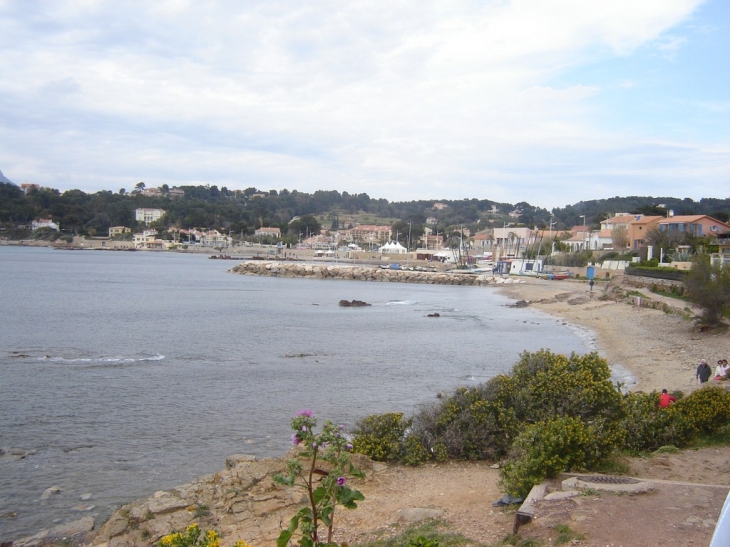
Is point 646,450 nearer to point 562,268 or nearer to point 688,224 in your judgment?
point 688,224

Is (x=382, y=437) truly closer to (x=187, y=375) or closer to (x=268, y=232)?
(x=187, y=375)

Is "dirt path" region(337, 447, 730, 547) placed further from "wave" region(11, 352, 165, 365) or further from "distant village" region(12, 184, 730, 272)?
"distant village" region(12, 184, 730, 272)

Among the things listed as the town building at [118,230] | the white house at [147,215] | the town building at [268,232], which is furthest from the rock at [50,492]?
the white house at [147,215]

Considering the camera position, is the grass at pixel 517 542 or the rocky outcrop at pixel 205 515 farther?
the rocky outcrop at pixel 205 515

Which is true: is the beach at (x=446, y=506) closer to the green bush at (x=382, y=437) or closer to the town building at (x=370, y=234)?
the green bush at (x=382, y=437)

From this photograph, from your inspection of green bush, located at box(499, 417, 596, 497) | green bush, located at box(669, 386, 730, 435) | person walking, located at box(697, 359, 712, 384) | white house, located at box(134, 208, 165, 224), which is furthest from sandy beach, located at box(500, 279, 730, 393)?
white house, located at box(134, 208, 165, 224)

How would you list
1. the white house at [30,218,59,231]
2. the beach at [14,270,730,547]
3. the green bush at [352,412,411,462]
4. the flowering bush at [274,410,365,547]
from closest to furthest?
the flowering bush at [274,410,365,547] < the beach at [14,270,730,547] < the green bush at [352,412,411,462] < the white house at [30,218,59,231]

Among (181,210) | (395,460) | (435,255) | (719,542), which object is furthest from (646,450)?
A: (181,210)

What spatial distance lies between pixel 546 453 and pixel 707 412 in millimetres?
4399

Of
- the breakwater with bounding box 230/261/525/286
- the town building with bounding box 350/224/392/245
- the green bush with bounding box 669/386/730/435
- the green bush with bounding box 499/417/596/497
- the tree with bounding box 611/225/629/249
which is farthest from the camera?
the town building with bounding box 350/224/392/245

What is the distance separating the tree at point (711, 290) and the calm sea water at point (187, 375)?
5266 millimetres

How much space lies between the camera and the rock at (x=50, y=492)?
1075 cm

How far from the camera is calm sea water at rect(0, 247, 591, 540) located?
1210 centimetres

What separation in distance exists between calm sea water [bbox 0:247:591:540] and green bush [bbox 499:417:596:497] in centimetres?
627
